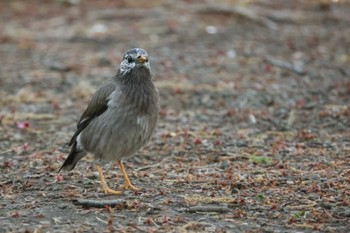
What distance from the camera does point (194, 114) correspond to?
11.5 metres

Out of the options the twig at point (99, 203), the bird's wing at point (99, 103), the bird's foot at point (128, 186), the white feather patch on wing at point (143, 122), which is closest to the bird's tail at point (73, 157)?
the bird's wing at point (99, 103)

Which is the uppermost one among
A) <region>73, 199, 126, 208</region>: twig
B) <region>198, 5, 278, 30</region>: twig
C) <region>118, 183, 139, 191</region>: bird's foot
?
<region>198, 5, 278, 30</region>: twig

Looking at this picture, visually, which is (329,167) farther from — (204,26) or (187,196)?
(204,26)

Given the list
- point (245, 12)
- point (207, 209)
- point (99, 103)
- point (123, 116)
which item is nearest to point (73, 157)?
point (99, 103)

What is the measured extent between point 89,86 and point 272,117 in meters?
3.32

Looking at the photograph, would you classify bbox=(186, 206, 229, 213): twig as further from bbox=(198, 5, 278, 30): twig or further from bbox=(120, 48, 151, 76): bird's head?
bbox=(198, 5, 278, 30): twig

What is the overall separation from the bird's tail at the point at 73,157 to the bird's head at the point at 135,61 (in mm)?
953

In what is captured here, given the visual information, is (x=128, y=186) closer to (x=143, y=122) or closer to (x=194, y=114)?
(x=143, y=122)

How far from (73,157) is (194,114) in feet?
11.4

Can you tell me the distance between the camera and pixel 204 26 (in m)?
17.2

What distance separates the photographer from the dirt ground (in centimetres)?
693

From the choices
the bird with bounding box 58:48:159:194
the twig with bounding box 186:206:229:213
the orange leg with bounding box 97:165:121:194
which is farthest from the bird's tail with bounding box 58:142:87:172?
the twig with bounding box 186:206:229:213

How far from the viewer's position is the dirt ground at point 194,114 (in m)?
6.93

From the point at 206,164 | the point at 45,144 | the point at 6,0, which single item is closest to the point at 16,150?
the point at 45,144
